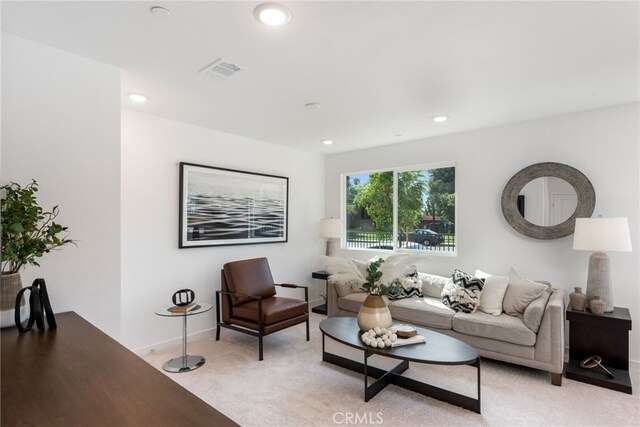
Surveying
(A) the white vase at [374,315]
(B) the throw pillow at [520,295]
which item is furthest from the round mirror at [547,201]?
(A) the white vase at [374,315]

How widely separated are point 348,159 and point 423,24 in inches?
140

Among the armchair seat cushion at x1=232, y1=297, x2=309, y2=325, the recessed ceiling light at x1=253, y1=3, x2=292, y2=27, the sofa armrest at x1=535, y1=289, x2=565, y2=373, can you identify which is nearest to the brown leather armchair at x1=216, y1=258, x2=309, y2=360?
the armchair seat cushion at x1=232, y1=297, x2=309, y2=325

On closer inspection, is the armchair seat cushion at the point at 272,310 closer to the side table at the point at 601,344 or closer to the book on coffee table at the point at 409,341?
the book on coffee table at the point at 409,341

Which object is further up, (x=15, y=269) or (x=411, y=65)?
(x=411, y=65)

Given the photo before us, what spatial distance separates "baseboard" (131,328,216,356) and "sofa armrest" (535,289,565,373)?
3.40 meters

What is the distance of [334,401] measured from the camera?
2586 millimetres

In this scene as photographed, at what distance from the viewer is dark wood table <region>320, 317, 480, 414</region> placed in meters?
2.43

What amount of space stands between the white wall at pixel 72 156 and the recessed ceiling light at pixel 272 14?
127cm

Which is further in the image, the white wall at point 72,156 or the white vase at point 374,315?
the white vase at point 374,315

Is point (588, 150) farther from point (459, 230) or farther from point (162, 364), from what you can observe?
point (162, 364)

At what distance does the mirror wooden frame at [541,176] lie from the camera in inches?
132

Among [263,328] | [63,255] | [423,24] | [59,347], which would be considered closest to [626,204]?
[423,24]

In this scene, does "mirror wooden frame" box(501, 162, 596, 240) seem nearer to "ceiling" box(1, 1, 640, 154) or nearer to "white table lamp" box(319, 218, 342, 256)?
"ceiling" box(1, 1, 640, 154)

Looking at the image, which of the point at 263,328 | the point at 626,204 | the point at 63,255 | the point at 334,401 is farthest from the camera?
the point at 263,328
